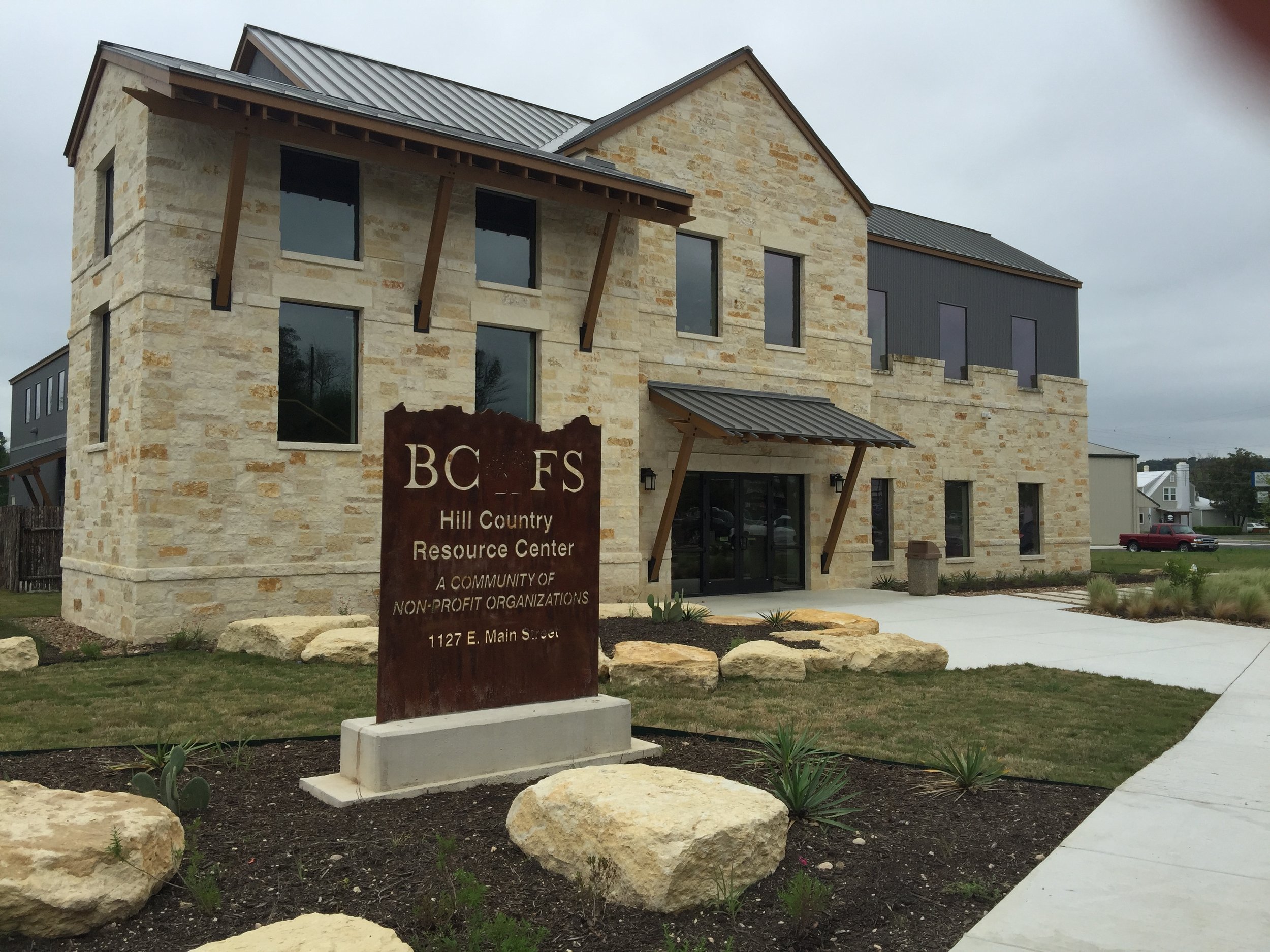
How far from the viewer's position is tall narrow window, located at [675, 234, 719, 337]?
18.9 m

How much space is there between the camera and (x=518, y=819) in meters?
5.00

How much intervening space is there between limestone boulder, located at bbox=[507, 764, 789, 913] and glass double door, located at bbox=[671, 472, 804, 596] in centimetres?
1317

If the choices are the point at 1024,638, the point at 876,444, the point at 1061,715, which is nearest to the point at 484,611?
the point at 1061,715

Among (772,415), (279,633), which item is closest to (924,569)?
(772,415)

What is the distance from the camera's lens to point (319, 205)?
46.9 feet

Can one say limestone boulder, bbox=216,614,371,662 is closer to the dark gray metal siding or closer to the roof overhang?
the roof overhang

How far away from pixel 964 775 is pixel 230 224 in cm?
1114

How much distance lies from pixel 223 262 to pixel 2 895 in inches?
419

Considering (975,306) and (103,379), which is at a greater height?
(975,306)

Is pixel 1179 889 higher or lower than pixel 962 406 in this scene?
lower

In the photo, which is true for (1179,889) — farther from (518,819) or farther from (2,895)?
(2,895)

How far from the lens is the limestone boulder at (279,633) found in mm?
11359

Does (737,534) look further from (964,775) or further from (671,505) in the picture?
(964,775)

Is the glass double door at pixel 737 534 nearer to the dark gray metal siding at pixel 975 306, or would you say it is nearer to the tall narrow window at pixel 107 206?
the dark gray metal siding at pixel 975 306
